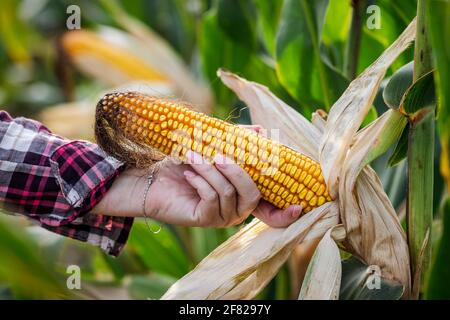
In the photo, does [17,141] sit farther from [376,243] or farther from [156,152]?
[376,243]

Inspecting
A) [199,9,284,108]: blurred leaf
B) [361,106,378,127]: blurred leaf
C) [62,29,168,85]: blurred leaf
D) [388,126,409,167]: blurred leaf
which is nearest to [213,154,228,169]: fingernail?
[388,126,409,167]: blurred leaf

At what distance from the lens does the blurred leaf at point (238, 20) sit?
54.0 inches

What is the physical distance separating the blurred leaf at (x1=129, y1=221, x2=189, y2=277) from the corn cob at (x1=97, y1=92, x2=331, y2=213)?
2.08 feet

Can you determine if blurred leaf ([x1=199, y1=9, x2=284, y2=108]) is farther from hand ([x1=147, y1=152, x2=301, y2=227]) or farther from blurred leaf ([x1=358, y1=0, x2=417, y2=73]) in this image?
hand ([x1=147, y1=152, x2=301, y2=227])

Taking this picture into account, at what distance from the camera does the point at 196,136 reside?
2.57 ft

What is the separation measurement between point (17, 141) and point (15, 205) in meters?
0.07

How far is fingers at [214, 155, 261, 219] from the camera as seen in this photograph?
77cm

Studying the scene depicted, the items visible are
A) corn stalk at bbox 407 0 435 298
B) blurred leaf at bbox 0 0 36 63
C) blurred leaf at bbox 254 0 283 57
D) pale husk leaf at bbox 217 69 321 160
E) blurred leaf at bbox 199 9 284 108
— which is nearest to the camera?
corn stalk at bbox 407 0 435 298

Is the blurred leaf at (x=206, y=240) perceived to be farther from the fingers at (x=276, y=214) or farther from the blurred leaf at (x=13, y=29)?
the blurred leaf at (x=13, y=29)

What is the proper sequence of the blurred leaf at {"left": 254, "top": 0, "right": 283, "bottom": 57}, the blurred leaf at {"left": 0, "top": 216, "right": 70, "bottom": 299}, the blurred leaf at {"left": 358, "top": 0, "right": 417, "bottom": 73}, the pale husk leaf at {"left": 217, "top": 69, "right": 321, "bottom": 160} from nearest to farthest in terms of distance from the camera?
1. the blurred leaf at {"left": 0, "top": 216, "right": 70, "bottom": 299}
2. the pale husk leaf at {"left": 217, "top": 69, "right": 321, "bottom": 160}
3. the blurred leaf at {"left": 358, "top": 0, "right": 417, "bottom": 73}
4. the blurred leaf at {"left": 254, "top": 0, "right": 283, "bottom": 57}

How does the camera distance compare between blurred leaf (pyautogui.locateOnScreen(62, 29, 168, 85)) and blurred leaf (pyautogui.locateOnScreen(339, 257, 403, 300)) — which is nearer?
blurred leaf (pyautogui.locateOnScreen(339, 257, 403, 300))

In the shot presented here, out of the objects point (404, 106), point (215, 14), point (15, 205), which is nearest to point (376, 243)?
point (404, 106)

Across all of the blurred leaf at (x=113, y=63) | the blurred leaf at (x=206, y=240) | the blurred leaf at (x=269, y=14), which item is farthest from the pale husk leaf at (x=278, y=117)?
the blurred leaf at (x=113, y=63)

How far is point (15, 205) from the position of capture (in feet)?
2.79
